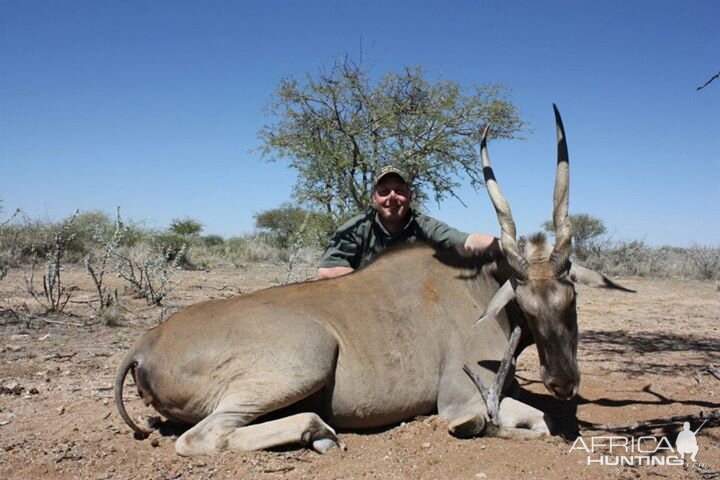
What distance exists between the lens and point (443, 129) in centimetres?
1180

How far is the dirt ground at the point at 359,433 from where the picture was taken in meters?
3.67

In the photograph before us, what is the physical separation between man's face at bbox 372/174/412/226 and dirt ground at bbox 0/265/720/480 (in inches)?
75.7

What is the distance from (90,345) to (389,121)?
6542 millimetres

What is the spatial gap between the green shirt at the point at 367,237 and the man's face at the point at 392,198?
0.14m

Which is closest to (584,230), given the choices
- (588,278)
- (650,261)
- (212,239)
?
(650,261)

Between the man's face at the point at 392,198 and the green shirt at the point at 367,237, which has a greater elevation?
the man's face at the point at 392,198

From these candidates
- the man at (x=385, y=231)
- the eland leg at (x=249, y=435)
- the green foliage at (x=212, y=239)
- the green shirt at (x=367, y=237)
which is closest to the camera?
the eland leg at (x=249, y=435)

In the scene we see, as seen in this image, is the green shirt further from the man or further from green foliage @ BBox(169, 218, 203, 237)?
green foliage @ BBox(169, 218, 203, 237)

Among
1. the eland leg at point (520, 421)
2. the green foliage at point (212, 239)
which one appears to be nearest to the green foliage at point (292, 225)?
the green foliage at point (212, 239)

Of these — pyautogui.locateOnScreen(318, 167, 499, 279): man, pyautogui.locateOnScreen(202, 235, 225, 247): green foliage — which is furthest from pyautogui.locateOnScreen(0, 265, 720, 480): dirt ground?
pyautogui.locateOnScreen(202, 235, 225, 247): green foliage

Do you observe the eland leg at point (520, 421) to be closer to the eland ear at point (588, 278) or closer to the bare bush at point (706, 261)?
the eland ear at point (588, 278)

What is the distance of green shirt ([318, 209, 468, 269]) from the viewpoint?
6039mm

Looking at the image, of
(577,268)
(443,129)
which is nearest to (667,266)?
(443,129)

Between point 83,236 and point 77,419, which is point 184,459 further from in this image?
point 83,236
